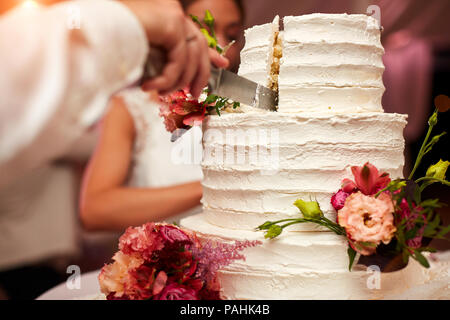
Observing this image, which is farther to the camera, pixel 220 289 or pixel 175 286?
pixel 220 289

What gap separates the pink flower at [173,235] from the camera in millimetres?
1116

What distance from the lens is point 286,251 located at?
1.13 meters

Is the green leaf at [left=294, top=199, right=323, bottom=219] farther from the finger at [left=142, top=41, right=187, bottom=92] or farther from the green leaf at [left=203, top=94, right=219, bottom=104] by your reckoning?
the finger at [left=142, top=41, right=187, bottom=92]

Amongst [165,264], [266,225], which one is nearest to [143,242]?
[165,264]

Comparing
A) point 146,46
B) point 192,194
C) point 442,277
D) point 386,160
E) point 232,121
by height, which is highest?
point 146,46

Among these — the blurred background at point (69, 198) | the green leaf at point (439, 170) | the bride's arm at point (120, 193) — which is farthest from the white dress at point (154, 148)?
the green leaf at point (439, 170)

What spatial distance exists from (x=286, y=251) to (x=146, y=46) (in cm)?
67

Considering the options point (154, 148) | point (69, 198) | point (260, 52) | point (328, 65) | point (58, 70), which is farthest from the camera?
point (69, 198)

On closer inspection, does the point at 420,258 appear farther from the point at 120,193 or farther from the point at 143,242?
the point at 120,193

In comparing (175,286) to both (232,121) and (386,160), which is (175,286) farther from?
(386,160)

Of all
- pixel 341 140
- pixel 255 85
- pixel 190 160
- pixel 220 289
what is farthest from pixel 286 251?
pixel 190 160

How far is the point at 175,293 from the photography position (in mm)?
1044

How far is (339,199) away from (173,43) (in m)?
0.61
